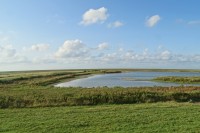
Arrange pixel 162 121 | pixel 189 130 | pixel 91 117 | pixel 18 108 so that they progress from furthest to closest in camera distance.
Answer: pixel 18 108 → pixel 91 117 → pixel 162 121 → pixel 189 130

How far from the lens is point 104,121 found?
1634 cm

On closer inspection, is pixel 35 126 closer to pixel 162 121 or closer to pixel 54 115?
pixel 54 115

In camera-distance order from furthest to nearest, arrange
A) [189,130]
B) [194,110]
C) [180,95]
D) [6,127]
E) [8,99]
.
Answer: [180,95] → [8,99] → [194,110] → [6,127] → [189,130]

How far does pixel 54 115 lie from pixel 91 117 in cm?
235

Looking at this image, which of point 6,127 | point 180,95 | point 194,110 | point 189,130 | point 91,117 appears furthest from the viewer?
point 180,95

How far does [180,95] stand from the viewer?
30359mm

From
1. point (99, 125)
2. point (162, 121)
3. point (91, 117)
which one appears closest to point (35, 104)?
point (91, 117)

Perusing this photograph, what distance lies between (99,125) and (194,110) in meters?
7.57

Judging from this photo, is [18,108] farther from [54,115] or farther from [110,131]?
[110,131]

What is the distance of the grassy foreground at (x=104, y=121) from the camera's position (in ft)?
47.8

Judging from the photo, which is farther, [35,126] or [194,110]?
[194,110]

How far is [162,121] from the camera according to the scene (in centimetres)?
1619

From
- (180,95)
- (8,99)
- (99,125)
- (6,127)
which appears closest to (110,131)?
(99,125)

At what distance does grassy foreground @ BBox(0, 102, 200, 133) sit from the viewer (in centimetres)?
1458
